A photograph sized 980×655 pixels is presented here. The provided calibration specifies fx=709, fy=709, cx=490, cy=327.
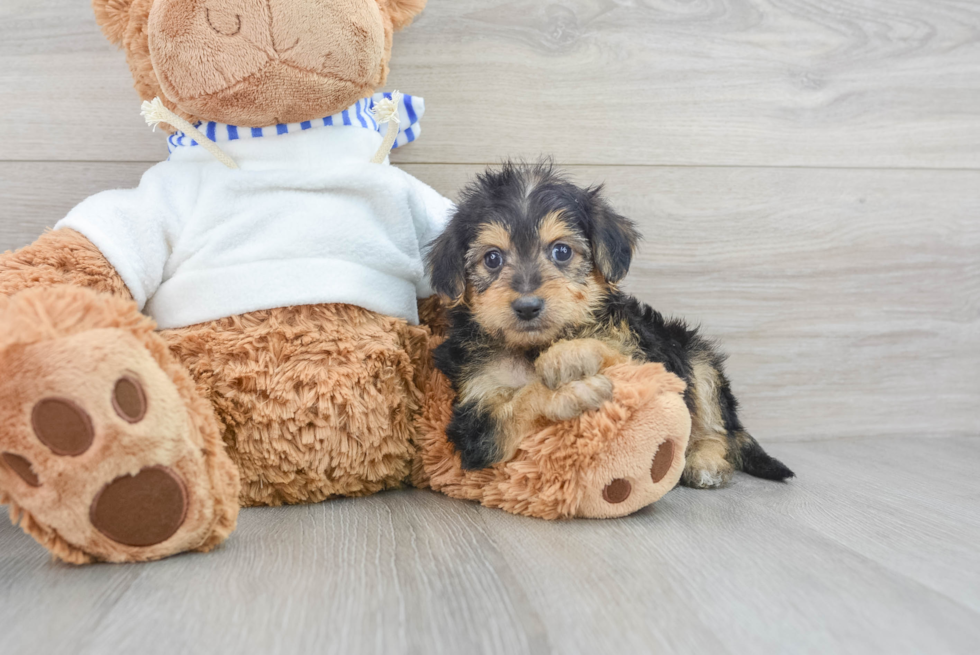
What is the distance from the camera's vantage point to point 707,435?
1967 millimetres

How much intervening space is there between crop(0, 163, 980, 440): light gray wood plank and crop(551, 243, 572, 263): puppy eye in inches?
29.0

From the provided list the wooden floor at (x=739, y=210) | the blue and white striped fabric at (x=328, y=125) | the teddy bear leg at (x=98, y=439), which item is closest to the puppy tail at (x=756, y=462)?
the wooden floor at (x=739, y=210)

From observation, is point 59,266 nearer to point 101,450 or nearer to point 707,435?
point 101,450

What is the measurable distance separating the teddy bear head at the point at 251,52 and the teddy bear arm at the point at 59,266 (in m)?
0.39

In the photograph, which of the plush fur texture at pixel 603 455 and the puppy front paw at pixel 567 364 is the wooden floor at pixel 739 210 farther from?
the puppy front paw at pixel 567 364

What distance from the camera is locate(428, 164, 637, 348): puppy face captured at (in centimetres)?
156

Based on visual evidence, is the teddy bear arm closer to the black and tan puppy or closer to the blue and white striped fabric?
the blue and white striped fabric

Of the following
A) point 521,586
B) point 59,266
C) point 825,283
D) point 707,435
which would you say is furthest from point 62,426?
point 825,283

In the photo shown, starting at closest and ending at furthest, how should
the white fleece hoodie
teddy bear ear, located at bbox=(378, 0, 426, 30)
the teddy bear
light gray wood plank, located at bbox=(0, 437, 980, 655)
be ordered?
light gray wood plank, located at bbox=(0, 437, 980, 655), the teddy bear, the white fleece hoodie, teddy bear ear, located at bbox=(378, 0, 426, 30)

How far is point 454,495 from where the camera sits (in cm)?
175

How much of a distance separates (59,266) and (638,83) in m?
1.75

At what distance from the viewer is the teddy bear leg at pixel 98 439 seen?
3.74ft

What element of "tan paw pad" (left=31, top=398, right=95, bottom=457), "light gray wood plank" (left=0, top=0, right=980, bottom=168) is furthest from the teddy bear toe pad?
"light gray wood plank" (left=0, top=0, right=980, bottom=168)

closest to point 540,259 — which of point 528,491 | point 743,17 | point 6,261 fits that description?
point 528,491
